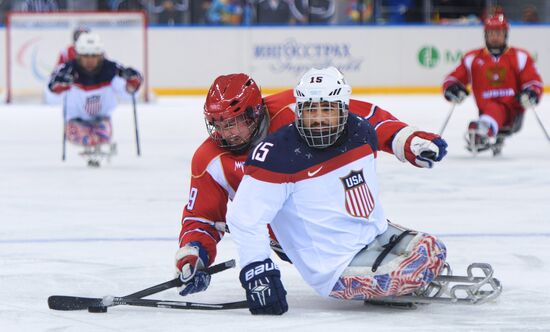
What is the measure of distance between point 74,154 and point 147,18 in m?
6.31

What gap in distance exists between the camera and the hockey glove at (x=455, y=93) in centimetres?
985

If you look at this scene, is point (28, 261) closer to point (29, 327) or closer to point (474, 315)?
point (29, 327)

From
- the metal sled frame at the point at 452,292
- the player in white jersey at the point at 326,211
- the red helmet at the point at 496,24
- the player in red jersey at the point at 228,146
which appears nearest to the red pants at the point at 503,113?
the red helmet at the point at 496,24

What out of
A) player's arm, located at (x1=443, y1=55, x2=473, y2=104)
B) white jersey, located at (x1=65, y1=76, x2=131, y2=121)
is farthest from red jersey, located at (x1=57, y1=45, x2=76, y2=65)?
player's arm, located at (x1=443, y1=55, x2=473, y2=104)

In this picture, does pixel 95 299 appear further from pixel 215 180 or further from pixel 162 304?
pixel 215 180

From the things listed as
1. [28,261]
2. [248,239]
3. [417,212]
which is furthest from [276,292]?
[417,212]

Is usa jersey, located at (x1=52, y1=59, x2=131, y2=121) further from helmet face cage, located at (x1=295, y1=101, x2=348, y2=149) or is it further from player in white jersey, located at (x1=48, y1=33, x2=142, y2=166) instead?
helmet face cage, located at (x1=295, y1=101, x2=348, y2=149)

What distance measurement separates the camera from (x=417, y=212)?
6484mm

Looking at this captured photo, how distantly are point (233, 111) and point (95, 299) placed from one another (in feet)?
2.39

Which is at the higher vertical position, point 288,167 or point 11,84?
point 288,167

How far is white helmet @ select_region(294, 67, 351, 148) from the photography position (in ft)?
11.8

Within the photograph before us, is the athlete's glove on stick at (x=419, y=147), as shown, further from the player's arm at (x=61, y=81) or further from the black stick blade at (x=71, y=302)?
the player's arm at (x=61, y=81)

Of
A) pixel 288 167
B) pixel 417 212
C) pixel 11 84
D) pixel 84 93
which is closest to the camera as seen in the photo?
pixel 288 167

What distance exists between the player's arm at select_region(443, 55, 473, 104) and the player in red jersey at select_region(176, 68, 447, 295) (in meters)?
5.87
